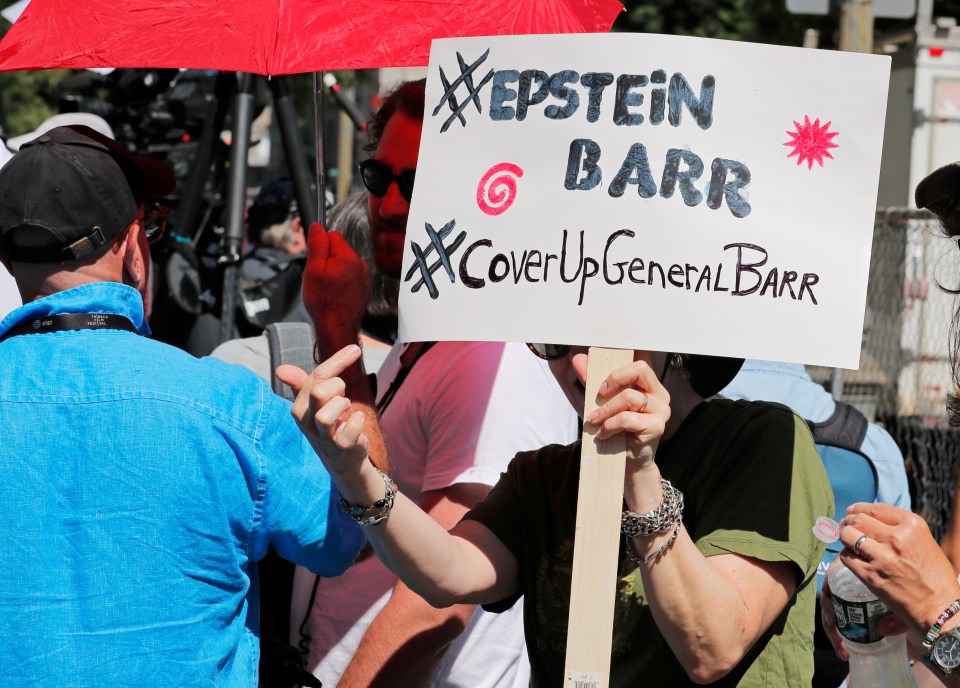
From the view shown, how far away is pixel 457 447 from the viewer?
233 cm

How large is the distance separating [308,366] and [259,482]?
937mm

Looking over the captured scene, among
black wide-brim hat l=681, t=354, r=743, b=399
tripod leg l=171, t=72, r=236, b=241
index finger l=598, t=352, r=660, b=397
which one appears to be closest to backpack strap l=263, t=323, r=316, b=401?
black wide-brim hat l=681, t=354, r=743, b=399

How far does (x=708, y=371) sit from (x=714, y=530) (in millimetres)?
292

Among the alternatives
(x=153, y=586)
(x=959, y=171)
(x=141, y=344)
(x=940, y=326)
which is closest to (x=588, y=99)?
(x=959, y=171)

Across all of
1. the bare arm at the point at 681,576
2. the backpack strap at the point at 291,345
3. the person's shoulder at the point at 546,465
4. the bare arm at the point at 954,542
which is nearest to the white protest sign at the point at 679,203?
the bare arm at the point at 681,576

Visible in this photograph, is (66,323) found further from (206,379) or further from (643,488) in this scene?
(643,488)

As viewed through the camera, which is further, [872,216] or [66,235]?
[66,235]

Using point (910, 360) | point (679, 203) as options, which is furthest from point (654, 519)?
point (910, 360)

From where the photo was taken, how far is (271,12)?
2281 mm

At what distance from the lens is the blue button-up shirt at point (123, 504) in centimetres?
186

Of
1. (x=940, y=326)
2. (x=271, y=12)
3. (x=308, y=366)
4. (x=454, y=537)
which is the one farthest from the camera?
(x=940, y=326)

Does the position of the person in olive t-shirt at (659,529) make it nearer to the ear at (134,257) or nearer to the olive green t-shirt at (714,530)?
the olive green t-shirt at (714,530)

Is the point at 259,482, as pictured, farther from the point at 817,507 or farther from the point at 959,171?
the point at 959,171

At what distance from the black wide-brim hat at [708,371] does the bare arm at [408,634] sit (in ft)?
1.69
